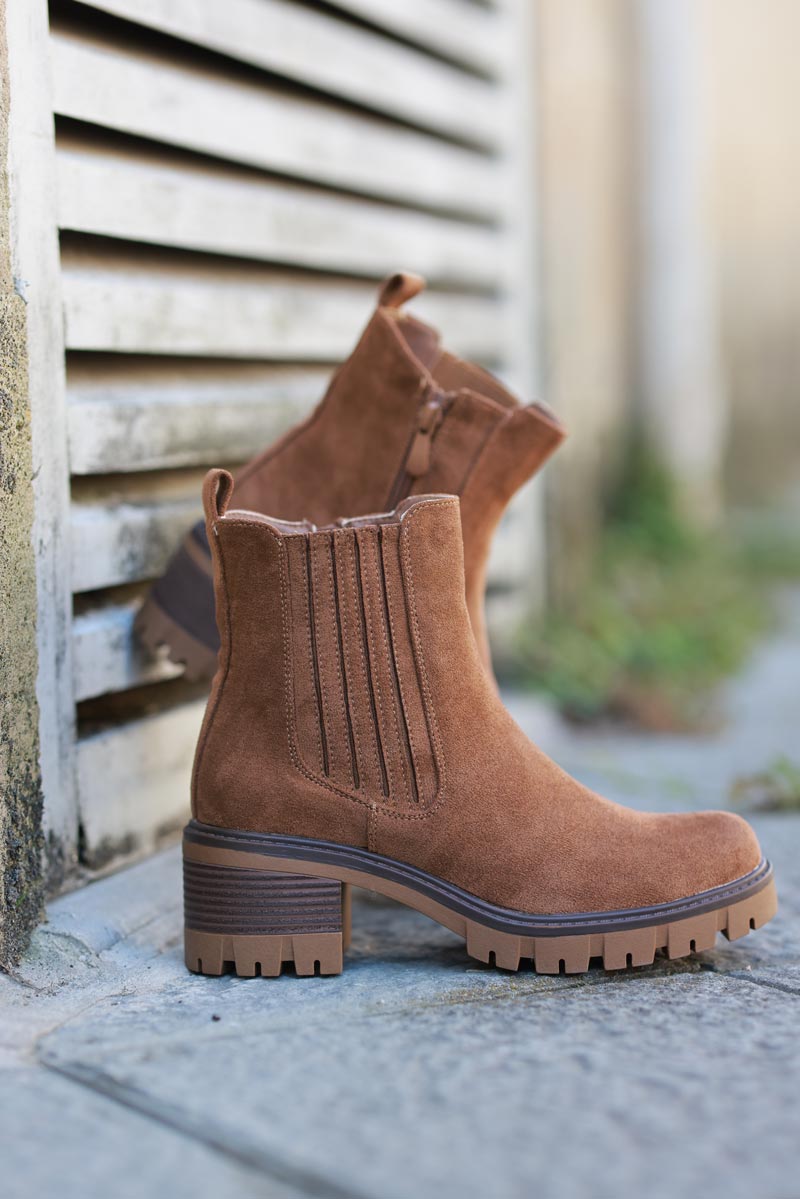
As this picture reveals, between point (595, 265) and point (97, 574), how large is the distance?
3.55 m

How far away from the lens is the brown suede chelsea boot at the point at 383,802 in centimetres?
149

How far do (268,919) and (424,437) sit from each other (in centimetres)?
68

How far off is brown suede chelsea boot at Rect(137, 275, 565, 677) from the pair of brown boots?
28 centimetres

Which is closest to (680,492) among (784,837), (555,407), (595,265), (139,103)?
(595,265)

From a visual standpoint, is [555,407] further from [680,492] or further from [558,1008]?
[558,1008]

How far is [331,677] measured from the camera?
1506 mm

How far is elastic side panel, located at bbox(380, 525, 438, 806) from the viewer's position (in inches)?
59.1

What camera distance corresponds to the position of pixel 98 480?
1883 mm

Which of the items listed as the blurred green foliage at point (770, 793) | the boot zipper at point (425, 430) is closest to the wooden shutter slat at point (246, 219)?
the boot zipper at point (425, 430)

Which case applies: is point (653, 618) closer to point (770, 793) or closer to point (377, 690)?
point (770, 793)

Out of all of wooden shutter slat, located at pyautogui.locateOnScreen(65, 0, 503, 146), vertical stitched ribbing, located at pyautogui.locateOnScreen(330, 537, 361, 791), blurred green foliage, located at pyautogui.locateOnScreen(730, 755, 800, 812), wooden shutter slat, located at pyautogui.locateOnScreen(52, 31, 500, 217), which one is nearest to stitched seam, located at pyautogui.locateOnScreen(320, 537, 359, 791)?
vertical stitched ribbing, located at pyautogui.locateOnScreen(330, 537, 361, 791)

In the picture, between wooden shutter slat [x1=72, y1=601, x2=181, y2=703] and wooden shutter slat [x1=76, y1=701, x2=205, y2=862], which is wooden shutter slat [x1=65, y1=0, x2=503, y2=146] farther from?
wooden shutter slat [x1=76, y1=701, x2=205, y2=862]

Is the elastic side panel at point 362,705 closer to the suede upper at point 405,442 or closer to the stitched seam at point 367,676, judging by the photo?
the stitched seam at point 367,676

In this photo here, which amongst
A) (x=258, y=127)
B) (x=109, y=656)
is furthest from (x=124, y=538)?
(x=258, y=127)
